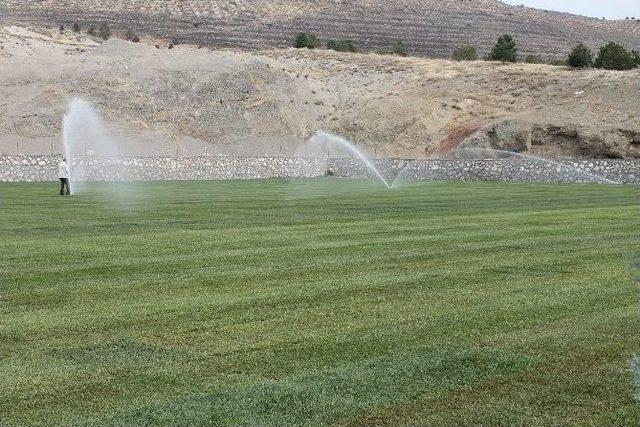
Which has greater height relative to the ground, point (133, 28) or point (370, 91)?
point (133, 28)

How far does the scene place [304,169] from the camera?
6644cm

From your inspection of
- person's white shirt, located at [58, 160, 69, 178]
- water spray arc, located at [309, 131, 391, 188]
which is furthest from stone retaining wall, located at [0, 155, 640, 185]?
person's white shirt, located at [58, 160, 69, 178]

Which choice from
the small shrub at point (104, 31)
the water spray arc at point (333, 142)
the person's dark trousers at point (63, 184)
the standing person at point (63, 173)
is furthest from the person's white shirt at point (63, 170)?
the small shrub at point (104, 31)

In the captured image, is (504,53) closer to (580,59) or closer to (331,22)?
(580,59)

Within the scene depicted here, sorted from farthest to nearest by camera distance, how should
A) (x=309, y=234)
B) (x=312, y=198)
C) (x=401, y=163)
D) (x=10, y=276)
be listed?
(x=401, y=163)
(x=312, y=198)
(x=309, y=234)
(x=10, y=276)

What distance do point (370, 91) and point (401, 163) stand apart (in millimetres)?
24546

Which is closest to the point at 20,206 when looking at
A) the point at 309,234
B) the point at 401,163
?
the point at 309,234

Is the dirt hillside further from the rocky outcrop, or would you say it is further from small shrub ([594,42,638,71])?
small shrub ([594,42,638,71])

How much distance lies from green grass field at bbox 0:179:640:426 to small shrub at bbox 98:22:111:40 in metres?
97.5

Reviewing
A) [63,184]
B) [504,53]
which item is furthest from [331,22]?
[63,184]

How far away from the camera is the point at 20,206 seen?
30078mm

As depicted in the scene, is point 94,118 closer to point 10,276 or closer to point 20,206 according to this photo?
point 20,206

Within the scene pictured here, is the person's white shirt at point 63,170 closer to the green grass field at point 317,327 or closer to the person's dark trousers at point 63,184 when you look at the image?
the person's dark trousers at point 63,184

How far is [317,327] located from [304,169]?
55850 millimetres
